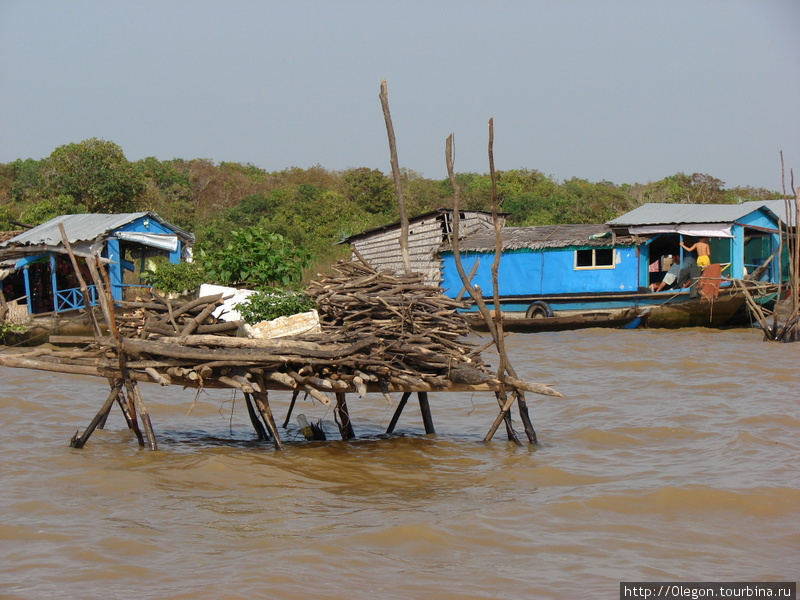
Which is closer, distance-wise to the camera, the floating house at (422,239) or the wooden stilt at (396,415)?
the wooden stilt at (396,415)

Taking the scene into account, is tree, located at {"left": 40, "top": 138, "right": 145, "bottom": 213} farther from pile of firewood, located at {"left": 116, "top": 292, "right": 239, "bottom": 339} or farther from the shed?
pile of firewood, located at {"left": 116, "top": 292, "right": 239, "bottom": 339}

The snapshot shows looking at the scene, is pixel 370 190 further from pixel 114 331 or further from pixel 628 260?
pixel 114 331

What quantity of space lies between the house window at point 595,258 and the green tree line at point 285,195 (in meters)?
6.66

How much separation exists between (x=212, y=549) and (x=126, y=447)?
125 inches

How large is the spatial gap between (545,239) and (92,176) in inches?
538

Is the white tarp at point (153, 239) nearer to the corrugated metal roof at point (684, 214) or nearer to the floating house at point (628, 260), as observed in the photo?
the floating house at point (628, 260)

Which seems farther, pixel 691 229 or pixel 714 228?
pixel 691 229

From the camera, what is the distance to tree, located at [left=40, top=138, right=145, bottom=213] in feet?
80.5

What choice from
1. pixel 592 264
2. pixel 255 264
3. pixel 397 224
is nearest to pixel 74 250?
pixel 397 224

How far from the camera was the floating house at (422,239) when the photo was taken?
21250mm

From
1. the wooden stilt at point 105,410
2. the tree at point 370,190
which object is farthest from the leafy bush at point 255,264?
the tree at point 370,190

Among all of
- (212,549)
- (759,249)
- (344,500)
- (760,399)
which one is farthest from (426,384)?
(759,249)

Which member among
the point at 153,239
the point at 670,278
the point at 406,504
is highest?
the point at 153,239

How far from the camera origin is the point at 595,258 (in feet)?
64.8
